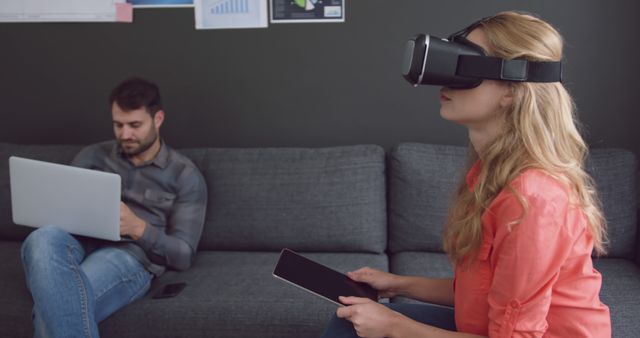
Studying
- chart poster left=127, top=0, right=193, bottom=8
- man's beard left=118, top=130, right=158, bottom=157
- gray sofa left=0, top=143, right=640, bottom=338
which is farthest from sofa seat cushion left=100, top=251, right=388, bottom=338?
chart poster left=127, top=0, right=193, bottom=8

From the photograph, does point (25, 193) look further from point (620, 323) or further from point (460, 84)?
point (620, 323)

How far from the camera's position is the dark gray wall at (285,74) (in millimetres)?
2498

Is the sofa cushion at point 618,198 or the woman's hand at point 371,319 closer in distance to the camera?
the woman's hand at point 371,319

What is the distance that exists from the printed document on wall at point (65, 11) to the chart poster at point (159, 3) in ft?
0.11

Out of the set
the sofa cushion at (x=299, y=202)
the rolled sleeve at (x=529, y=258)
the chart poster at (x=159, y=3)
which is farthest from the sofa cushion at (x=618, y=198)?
the chart poster at (x=159, y=3)

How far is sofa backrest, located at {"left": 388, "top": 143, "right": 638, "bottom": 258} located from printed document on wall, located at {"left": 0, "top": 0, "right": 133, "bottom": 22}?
1356 millimetres

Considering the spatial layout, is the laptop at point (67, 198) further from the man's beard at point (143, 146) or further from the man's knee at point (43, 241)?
the man's beard at point (143, 146)

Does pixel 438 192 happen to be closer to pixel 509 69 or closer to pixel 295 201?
pixel 295 201

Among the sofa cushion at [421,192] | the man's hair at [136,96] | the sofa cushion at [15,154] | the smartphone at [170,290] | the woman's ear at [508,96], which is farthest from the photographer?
the sofa cushion at [15,154]

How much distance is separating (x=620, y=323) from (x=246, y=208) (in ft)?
4.40

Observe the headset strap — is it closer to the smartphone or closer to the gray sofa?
the gray sofa

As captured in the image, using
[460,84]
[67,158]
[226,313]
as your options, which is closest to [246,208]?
[226,313]

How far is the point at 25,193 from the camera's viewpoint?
194 cm

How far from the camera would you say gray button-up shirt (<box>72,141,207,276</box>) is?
7.10ft
